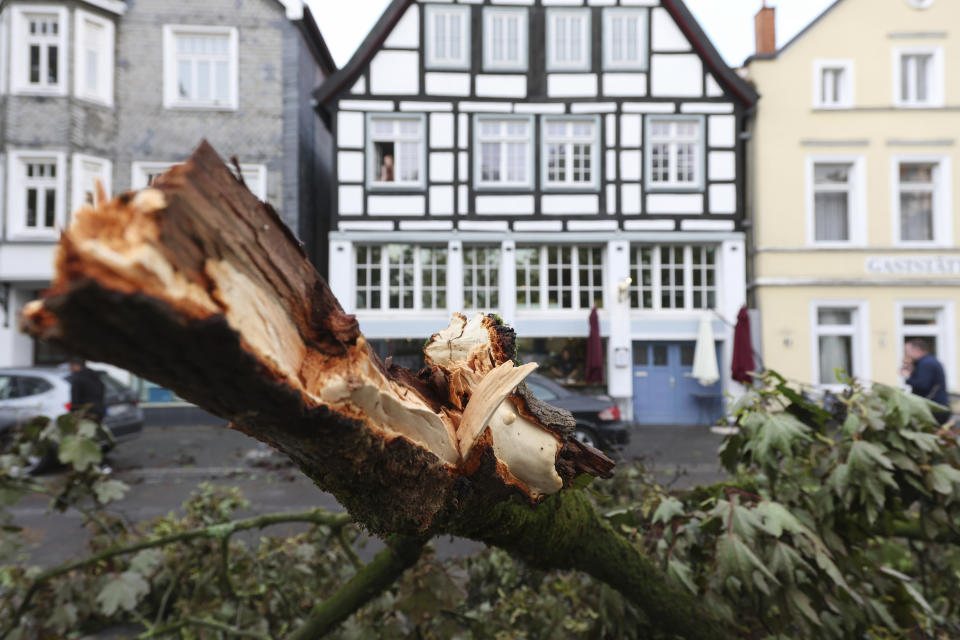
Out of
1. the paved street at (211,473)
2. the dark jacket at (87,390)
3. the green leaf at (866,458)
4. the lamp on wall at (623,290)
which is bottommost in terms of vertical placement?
the paved street at (211,473)

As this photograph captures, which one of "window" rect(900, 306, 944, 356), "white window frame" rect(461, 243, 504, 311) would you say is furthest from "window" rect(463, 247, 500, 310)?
"window" rect(900, 306, 944, 356)

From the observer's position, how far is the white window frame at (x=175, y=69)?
12.3 metres

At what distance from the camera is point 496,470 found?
795mm

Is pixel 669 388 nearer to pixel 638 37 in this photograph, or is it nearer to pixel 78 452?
pixel 638 37

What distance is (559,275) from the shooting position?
12734mm

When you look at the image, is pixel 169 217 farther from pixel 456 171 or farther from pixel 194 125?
pixel 194 125

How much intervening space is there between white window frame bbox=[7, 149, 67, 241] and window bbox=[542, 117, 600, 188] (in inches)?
427

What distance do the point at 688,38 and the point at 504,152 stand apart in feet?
16.6

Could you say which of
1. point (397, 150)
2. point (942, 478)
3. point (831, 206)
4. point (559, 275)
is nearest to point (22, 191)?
point (397, 150)

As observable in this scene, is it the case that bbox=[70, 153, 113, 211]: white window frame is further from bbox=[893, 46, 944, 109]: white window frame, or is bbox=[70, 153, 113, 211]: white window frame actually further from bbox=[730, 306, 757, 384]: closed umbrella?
bbox=[893, 46, 944, 109]: white window frame

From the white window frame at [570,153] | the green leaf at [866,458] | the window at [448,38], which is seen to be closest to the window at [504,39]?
the window at [448,38]

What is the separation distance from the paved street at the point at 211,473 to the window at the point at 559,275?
3376 millimetres

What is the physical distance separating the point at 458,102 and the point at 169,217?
12.9m

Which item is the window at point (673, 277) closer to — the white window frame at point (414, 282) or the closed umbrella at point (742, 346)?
the closed umbrella at point (742, 346)
